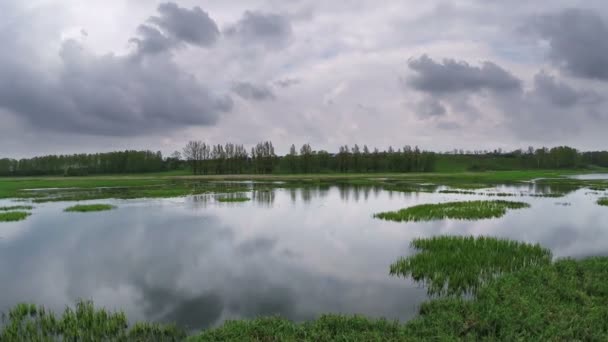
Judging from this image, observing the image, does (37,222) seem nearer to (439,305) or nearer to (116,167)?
(439,305)

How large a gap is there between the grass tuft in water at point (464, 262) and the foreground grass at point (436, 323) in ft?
3.28

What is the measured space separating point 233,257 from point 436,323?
10898 mm

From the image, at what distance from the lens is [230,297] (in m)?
12.4

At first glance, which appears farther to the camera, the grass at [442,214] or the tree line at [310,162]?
the tree line at [310,162]

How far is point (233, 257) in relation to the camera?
17.8 metres

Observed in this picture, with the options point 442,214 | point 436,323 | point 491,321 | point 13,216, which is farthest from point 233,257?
point 13,216

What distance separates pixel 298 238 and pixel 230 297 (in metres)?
9.95

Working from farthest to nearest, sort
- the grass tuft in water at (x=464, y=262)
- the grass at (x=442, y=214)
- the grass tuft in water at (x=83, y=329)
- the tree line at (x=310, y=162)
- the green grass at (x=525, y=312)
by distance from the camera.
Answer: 1. the tree line at (x=310, y=162)
2. the grass at (x=442, y=214)
3. the grass tuft in water at (x=464, y=262)
4. the grass tuft in water at (x=83, y=329)
5. the green grass at (x=525, y=312)

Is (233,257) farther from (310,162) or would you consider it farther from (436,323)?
(310,162)

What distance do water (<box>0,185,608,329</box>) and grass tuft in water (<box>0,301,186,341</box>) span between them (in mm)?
746

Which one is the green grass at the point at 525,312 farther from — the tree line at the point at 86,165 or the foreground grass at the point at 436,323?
the tree line at the point at 86,165

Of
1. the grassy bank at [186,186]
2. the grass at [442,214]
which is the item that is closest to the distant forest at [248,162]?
the grassy bank at [186,186]

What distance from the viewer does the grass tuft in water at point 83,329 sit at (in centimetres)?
922

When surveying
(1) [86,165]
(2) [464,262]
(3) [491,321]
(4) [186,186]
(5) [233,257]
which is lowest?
(5) [233,257]
